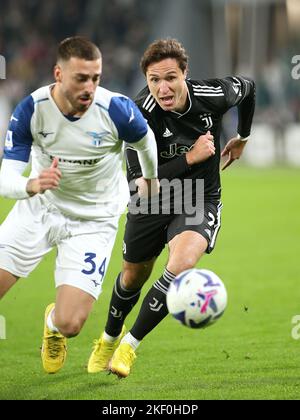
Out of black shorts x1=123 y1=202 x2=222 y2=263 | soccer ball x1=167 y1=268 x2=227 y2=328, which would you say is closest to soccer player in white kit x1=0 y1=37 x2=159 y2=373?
black shorts x1=123 y1=202 x2=222 y2=263

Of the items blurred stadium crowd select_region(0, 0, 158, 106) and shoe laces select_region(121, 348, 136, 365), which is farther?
blurred stadium crowd select_region(0, 0, 158, 106)

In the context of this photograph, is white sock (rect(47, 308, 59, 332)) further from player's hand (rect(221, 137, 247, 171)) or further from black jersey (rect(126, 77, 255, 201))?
player's hand (rect(221, 137, 247, 171))

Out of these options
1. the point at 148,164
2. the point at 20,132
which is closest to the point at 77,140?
the point at 20,132

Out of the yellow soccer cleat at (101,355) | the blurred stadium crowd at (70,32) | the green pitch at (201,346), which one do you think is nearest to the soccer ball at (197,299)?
the green pitch at (201,346)

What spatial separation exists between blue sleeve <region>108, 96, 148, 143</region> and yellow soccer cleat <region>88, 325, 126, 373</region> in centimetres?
173

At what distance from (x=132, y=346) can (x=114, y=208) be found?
96 centimetres

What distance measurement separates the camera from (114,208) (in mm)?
6254

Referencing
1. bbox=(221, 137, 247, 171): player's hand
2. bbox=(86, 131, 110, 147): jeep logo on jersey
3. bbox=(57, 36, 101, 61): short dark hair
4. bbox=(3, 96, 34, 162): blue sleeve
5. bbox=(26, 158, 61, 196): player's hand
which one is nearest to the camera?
bbox=(26, 158, 61, 196): player's hand

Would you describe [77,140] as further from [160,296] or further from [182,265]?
[160,296]

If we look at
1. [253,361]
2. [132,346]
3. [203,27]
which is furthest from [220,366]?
[203,27]

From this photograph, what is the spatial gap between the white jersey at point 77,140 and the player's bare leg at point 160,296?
63 cm

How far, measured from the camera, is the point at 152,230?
6.48 metres

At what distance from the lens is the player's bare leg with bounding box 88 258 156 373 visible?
6.60m

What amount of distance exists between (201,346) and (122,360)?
4.04ft
